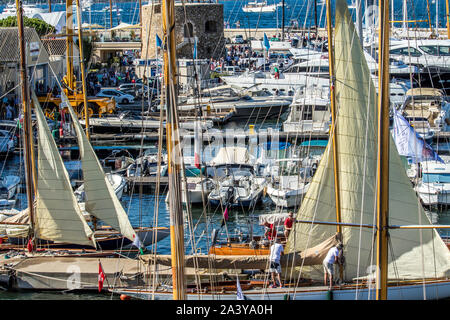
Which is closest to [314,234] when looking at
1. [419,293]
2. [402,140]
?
[419,293]

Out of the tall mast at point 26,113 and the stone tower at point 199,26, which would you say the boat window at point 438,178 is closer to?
the tall mast at point 26,113

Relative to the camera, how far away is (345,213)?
641 inches

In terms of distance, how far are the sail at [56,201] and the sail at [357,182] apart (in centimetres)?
597

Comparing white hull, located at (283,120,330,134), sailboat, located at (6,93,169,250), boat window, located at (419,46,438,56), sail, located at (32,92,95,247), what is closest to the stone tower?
boat window, located at (419,46,438,56)

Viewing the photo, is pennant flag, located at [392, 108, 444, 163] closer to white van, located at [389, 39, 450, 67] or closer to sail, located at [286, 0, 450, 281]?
sail, located at [286, 0, 450, 281]

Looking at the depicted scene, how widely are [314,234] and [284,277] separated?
1.13 meters

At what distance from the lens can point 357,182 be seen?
1616cm

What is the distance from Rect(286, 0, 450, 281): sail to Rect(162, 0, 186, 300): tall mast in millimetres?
4804

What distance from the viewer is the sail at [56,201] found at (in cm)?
1952

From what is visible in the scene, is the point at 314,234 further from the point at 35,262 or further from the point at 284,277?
the point at 35,262

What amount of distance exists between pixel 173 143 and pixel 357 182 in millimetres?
5738

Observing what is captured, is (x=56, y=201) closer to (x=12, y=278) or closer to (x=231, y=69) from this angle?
(x=12, y=278)
